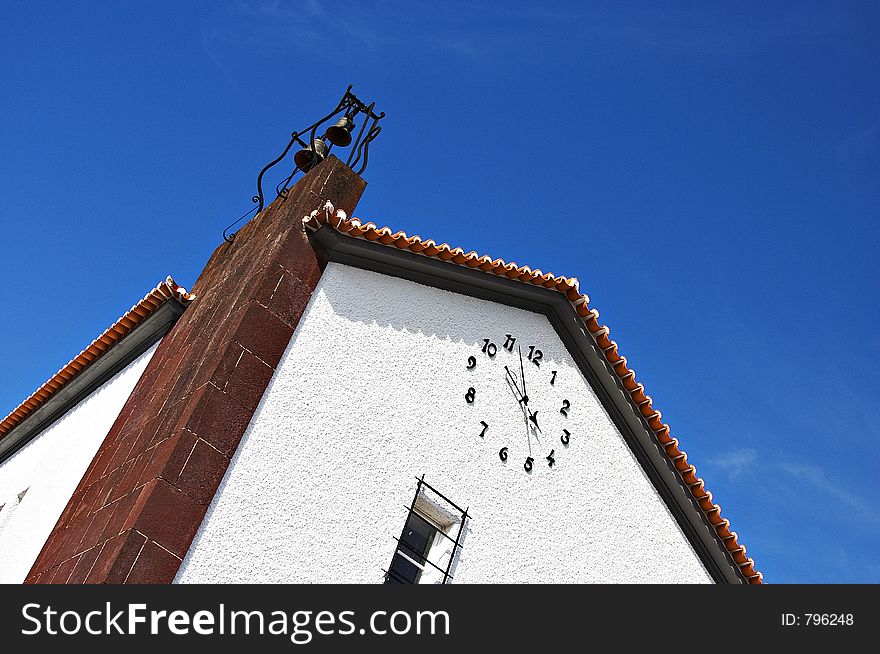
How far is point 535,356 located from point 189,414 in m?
3.73

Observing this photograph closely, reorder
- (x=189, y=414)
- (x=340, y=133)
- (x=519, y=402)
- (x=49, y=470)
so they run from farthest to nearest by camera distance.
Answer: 1. (x=340, y=133)
2. (x=49, y=470)
3. (x=519, y=402)
4. (x=189, y=414)

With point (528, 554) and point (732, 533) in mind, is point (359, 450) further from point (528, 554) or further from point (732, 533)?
point (732, 533)

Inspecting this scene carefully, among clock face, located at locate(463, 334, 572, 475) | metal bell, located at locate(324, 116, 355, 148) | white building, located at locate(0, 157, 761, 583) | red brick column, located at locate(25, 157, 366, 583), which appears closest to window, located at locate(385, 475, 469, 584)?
white building, located at locate(0, 157, 761, 583)

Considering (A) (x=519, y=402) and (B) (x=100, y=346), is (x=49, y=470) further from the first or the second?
(A) (x=519, y=402)

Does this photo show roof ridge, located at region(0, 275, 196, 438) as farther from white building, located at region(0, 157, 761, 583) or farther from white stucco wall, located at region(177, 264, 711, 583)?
white stucco wall, located at region(177, 264, 711, 583)

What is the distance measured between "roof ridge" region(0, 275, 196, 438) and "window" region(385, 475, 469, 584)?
3.67 meters

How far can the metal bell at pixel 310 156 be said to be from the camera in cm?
993

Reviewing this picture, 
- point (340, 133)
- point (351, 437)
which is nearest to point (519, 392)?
point (351, 437)

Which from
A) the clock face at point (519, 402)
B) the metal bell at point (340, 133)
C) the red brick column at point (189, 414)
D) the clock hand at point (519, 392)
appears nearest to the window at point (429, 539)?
the clock face at point (519, 402)

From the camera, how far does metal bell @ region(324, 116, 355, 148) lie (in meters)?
9.73

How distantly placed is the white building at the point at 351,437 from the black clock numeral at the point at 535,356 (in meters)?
0.02

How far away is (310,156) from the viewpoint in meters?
10.1

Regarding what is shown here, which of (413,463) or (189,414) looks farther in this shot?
(413,463)

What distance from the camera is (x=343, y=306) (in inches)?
307
